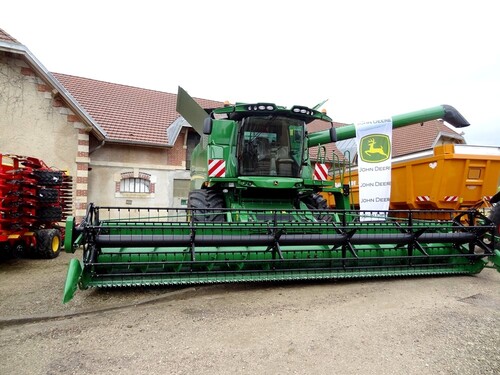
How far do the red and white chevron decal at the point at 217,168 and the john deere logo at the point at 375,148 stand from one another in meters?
3.50

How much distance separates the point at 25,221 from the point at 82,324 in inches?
204

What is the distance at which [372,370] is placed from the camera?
8.50ft

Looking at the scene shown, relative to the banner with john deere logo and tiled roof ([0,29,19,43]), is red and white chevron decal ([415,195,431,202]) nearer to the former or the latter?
the banner with john deere logo

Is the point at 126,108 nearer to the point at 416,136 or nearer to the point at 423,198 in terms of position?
the point at 423,198

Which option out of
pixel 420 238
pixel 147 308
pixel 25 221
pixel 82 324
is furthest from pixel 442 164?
pixel 25 221

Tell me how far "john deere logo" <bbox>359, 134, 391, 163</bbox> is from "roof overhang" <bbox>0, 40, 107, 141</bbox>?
924 cm

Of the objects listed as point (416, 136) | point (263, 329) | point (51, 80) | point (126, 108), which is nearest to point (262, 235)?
point (263, 329)

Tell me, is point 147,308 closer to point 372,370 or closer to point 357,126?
point 372,370

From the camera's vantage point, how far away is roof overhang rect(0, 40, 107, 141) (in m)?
10.8

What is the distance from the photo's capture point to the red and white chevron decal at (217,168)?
6.05 m

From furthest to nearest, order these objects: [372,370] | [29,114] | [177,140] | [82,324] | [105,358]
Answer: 1. [177,140]
2. [29,114]
3. [82,324]
4. [105,358]
5. [372,370]

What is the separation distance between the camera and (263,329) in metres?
3.33

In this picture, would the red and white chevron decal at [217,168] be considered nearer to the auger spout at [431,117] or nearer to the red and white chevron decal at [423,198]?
the auger spout at [431,117]

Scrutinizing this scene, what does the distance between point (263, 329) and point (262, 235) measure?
1328 mm
